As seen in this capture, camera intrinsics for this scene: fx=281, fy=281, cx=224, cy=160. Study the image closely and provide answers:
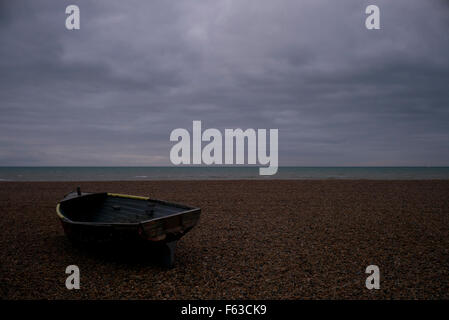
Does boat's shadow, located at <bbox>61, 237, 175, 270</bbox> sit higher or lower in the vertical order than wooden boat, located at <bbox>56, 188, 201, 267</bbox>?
lower

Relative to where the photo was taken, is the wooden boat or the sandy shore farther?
the wooden boat

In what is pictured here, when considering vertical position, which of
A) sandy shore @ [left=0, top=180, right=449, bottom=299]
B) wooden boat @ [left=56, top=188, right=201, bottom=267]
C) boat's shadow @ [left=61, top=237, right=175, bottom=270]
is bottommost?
sandy shore @ [left=0, top=180, right=449, bottom=299]

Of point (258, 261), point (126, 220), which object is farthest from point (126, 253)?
point (258, 261)

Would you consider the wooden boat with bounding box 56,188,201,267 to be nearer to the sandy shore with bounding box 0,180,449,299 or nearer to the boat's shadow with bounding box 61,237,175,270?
the boat's shadow with bounding box 61,237,175,270

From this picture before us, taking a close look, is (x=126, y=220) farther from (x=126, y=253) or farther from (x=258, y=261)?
(x=258, y=261)

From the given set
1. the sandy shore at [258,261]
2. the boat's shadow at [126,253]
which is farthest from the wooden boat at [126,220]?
the sandy shore at [258,261]

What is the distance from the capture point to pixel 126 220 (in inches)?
336

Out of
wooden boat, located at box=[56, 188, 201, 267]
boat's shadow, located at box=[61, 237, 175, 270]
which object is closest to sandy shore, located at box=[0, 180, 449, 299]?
boat's shadow, located at box=[61, 237, 175, 270]

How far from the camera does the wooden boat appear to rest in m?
6.17

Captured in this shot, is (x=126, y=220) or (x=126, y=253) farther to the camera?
(x=126, y=220)

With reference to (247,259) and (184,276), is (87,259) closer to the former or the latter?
(184,276)

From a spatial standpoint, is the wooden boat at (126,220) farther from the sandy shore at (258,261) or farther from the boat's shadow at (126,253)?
the sandy shore at (258,261)

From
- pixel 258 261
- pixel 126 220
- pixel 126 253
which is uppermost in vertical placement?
pixel 126 220
